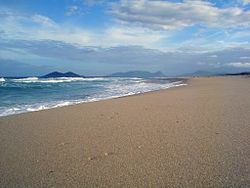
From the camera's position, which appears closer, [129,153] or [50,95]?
[129,153]

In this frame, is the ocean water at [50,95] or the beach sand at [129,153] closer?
the beach sand at [129,153]

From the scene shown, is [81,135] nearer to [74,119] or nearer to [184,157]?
[74,119]

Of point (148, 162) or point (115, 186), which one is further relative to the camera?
point (148, 162)

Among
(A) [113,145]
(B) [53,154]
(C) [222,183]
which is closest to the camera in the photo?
(C) [222,183]

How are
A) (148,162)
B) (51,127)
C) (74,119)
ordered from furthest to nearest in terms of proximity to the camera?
(74,119) < (51,127) < (148,162)

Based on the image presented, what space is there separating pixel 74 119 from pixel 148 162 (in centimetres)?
318

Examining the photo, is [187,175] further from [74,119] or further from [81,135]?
[74,119]

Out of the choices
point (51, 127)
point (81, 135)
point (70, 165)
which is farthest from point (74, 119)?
point (70, 165)

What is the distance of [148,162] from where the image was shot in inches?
97.7

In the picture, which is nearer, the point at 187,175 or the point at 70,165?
the point at 187,175

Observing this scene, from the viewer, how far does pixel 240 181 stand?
→ 2002 millimetres

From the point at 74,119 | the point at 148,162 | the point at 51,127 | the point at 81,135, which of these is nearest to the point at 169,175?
the point at 148,162

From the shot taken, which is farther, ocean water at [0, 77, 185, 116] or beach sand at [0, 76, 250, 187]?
ocean water at [0, 77, 185, 116]

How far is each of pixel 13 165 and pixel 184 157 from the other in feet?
8.28
